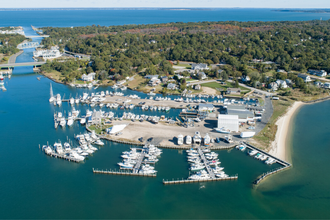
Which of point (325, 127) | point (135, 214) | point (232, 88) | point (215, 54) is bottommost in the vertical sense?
point (135, 214)

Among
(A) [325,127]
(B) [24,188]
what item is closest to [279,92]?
(A) [325,127]

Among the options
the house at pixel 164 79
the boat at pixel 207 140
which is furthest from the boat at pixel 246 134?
the house at pixel 164 79

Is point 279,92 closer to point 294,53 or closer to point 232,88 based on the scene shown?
point 232,88

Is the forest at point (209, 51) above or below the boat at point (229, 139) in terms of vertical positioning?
above

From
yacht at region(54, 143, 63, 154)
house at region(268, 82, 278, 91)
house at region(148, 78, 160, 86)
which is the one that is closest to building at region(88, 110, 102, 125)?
yacht at region(54, 143, 63, 154)

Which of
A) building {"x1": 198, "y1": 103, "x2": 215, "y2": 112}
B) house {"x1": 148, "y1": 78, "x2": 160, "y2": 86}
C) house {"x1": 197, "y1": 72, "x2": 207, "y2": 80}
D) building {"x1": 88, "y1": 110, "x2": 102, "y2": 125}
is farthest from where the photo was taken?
house {"x1": 197, "y1": 72, "x2": 207, "y2": 80}

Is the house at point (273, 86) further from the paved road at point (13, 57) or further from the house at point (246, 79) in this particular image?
the paved road at point (13, 57)

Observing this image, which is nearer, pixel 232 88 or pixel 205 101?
pixel 205 101

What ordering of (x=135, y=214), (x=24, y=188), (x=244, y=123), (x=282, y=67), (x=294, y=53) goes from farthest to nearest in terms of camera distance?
(x=294, y=53)
(x=282, y=67)
(x=244, y=123)
(x=24, y=188)
(x=135, y=214)

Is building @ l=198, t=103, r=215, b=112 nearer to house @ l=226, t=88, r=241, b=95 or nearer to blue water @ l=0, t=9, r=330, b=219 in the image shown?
house @ l=226, t=88, r=241, b=95
